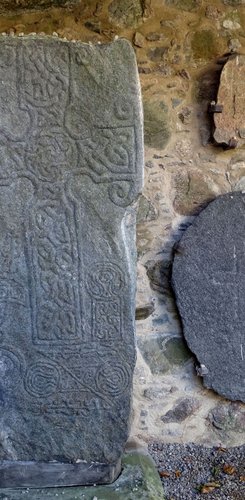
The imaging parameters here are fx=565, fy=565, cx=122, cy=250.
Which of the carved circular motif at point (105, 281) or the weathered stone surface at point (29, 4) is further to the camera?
the weathered stone surface at point (29, 4)

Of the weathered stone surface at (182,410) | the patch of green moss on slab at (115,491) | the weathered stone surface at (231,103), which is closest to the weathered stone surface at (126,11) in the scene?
the weathered stone surface at (231,103)

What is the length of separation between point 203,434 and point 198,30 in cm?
199

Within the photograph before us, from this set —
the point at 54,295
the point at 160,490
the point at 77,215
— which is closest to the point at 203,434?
the point at 160,490

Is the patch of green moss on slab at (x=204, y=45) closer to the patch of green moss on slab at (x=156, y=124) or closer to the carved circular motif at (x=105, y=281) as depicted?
the patch of green moss on slab at (x=156, y=124)

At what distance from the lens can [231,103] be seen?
2.61 metres

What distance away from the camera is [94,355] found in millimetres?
2035

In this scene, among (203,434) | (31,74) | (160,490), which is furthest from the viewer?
(203,434)

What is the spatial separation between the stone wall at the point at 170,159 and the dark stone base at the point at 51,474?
0.78 meters

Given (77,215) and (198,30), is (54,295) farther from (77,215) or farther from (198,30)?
(198,30)

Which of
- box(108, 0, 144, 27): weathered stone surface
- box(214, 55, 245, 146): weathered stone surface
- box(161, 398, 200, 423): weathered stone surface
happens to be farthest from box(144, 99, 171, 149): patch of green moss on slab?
box(161, 398, 200, 423): weathered stone surface

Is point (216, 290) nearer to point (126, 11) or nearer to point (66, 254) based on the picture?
point (66, 254)

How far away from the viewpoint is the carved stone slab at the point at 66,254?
6.02ft

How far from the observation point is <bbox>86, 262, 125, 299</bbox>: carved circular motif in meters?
1.95

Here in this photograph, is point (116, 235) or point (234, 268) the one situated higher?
point (116, 235)
